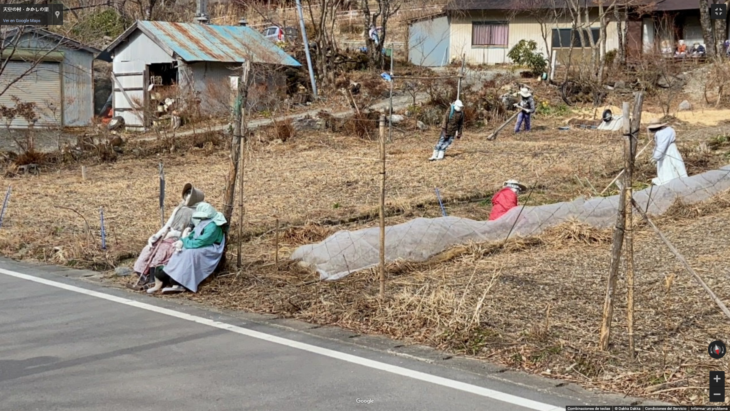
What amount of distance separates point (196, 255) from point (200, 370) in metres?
2.95

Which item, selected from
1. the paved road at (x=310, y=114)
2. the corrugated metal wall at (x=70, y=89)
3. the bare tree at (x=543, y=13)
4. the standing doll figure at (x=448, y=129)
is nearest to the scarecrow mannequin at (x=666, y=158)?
the standing doll figure at (x=448, y=129)

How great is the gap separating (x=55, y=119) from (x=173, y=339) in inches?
1000

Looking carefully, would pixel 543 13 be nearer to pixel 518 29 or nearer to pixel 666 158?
pixel 518 29

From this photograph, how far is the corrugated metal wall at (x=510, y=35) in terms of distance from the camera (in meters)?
36.1

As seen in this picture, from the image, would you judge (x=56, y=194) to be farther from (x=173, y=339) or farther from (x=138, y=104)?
(x=138, y=104)

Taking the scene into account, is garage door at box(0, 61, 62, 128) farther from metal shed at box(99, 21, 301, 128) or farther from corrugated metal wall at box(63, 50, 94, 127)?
metal shed at box(99, 21, 301, 128)

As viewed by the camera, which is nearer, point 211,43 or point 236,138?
point 236,138

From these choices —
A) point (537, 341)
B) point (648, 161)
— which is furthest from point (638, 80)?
point (537, 341)

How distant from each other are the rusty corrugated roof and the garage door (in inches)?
111

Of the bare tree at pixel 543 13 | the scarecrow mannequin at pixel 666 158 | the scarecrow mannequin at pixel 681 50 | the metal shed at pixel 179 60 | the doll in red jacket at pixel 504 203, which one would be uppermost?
the bare tree at pixel 543 13

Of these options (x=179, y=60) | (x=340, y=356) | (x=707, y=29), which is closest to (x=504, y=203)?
(x=340, y=356)

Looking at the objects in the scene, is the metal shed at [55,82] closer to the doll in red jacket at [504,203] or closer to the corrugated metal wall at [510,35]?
the corrugated metal wall at [510,35]

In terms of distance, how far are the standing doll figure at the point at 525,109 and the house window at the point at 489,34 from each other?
1522 cm

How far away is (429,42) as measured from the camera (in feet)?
128
